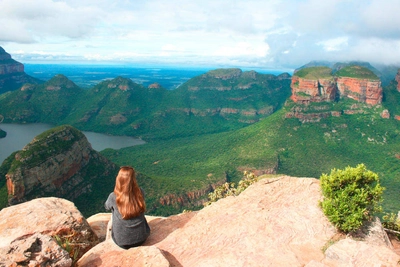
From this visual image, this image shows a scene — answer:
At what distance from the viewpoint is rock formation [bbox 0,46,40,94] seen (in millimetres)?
184000

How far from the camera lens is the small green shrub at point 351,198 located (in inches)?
446

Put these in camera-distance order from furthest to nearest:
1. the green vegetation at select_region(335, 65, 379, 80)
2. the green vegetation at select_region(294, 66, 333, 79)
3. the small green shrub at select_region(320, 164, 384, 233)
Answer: the green vegetation at select_region(294, 66, 333, 79), the green vegetation at select_region(335, 65, 379, 80), the small green shrub at select_region(320, 164, 384, 233)

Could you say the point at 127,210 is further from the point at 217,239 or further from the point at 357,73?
the point at 357,73

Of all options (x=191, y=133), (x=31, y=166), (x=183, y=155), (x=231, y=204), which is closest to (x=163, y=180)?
(x=31, y=166)

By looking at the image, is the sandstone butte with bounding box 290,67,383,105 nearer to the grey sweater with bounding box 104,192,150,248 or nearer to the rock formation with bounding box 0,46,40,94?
the grey sweater with bounding box 104,192,150,248

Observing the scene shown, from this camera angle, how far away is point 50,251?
7.89 meters

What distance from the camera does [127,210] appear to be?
957cm

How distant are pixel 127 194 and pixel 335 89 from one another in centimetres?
9445

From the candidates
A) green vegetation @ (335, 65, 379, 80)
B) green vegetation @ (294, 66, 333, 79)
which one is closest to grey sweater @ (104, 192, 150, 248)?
green vegetation @ (294, 66, 333, 79)

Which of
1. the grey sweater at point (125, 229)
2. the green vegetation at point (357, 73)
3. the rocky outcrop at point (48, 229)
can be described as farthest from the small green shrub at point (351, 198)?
the green vegetation at point (357, 73)

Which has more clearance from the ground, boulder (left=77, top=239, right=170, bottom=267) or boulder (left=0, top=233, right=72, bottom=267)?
boulder (left=0, top=233, right=72, bottom=267)

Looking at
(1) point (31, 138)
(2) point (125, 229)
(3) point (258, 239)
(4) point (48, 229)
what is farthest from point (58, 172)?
(1) point (31, 138)

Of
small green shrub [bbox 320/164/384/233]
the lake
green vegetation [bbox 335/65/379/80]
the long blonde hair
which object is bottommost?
the lake

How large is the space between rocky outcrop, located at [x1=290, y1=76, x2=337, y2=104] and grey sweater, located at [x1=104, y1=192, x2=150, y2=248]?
87.4 metres
